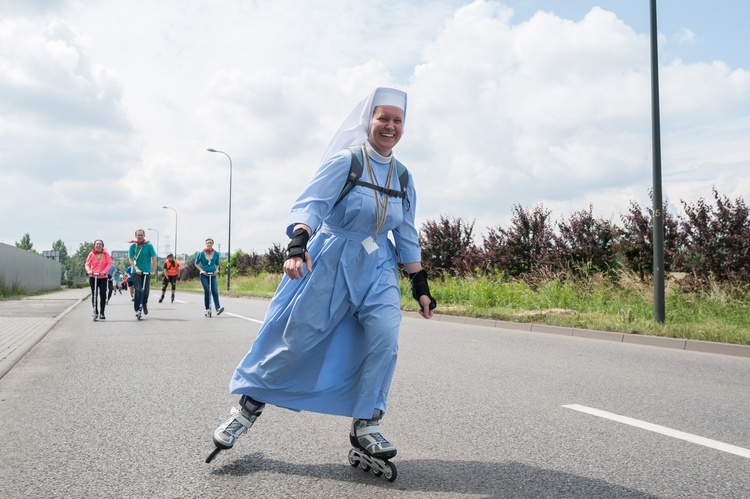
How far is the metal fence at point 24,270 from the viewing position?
107 feet

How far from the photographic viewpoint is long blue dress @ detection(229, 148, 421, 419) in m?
3.40

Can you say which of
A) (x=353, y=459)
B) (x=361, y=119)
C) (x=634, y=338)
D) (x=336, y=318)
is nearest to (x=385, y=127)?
(x=361, y=119)

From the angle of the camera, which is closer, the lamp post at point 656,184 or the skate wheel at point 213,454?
the skate wheel at point 213,454

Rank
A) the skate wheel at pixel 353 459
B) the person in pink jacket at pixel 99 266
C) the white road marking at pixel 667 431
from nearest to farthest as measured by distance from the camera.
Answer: the skate wheel at pixel 353 459
the white road marking at pixel 667 431
the person in pink jacket at pixel 99 266

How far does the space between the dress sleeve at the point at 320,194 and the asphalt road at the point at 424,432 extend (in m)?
1.31

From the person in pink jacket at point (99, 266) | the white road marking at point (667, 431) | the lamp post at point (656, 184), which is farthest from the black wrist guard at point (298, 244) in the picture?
the person in pink jacket at point (99, 266)

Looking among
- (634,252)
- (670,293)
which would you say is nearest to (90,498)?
(670,293)

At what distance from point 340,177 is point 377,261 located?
475 millimetres

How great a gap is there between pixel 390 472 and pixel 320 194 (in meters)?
1.43

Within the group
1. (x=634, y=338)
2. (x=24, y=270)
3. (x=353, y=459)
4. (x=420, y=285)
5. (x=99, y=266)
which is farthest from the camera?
(x=24, y=270)

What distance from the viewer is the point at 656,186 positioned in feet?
38.1

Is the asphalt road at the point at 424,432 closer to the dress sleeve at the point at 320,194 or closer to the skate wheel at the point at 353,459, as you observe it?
the skate wheel at the point at 353,459

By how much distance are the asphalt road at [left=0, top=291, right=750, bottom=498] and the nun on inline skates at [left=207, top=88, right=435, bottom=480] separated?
36 cm

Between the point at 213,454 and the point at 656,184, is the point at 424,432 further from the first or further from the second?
the point at 656,184
